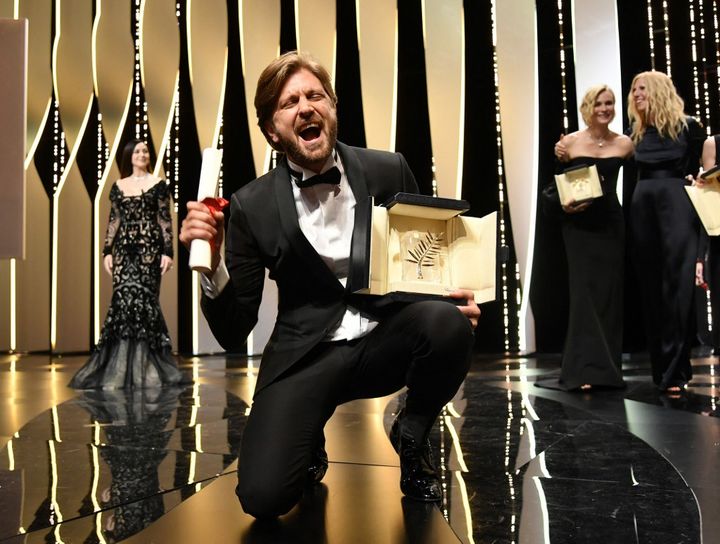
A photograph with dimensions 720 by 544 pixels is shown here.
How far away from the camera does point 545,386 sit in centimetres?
400

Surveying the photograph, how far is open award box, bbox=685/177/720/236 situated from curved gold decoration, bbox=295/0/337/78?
3714mm

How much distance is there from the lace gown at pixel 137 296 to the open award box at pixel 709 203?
2994 millimetres

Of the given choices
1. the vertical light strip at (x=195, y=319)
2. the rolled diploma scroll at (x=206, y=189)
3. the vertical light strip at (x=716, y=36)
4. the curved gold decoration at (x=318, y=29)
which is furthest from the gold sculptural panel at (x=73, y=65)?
the rolled diploma scroll at (x=206, y=189)

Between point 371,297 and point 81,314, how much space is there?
5771 mm

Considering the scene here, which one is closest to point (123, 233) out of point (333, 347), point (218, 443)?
point (218, 443)

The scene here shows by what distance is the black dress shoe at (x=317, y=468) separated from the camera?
1.94m

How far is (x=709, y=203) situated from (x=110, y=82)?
5434 millimetres

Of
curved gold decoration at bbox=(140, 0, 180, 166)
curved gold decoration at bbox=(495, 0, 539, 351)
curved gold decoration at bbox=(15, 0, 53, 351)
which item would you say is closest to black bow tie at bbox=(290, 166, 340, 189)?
curved gold decoration at bbox=(495, 0, 539, 351)

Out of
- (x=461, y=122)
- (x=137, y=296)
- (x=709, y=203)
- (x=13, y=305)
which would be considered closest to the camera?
(x=709, y=203)

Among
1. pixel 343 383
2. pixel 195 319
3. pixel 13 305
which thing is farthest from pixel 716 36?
pixel 13 305

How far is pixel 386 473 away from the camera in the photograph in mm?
2104

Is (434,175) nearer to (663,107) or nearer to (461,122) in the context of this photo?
(461,122)

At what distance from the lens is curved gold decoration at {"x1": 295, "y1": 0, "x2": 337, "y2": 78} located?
639 cm

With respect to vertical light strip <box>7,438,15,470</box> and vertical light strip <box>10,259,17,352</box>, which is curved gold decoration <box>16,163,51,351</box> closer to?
vertical light strip <box>10,259,17,352</box>
